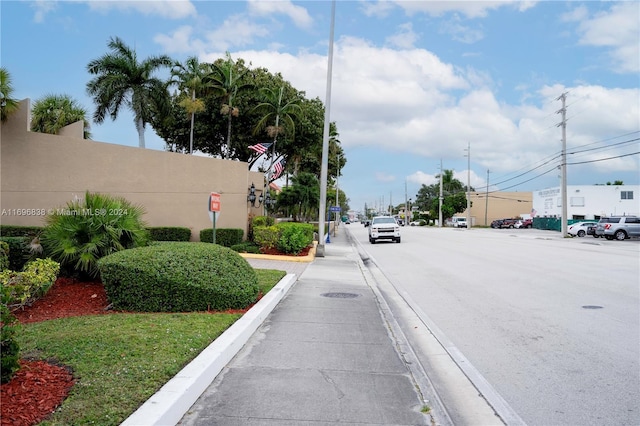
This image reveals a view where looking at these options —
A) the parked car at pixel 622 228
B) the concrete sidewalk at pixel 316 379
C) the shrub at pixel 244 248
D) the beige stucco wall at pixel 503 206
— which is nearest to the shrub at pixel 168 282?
the concrete sidewalk at pixel 316 379

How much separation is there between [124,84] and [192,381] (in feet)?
97.6

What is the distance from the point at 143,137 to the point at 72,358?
29.9 metres

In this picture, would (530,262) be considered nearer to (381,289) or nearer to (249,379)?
(381,289)

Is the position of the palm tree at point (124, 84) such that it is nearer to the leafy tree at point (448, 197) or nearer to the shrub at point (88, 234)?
the shrub at point (88, 234)

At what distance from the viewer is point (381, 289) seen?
12953 mm

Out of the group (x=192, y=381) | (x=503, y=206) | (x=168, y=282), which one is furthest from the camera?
(x=503, y=206)

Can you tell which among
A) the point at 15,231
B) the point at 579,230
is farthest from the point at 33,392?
the point at 579,230

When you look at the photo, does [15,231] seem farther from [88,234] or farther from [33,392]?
[33,392]

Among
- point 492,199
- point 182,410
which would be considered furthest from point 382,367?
point 492,199

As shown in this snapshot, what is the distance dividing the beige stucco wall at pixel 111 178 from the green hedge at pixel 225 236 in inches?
25.5

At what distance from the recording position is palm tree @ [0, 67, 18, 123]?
15595 millimetres

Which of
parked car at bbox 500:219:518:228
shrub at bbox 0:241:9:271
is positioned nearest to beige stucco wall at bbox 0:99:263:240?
shrub at bbox 0:241:9:271

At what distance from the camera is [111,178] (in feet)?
65.0

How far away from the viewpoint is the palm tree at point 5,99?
51.2 feet
